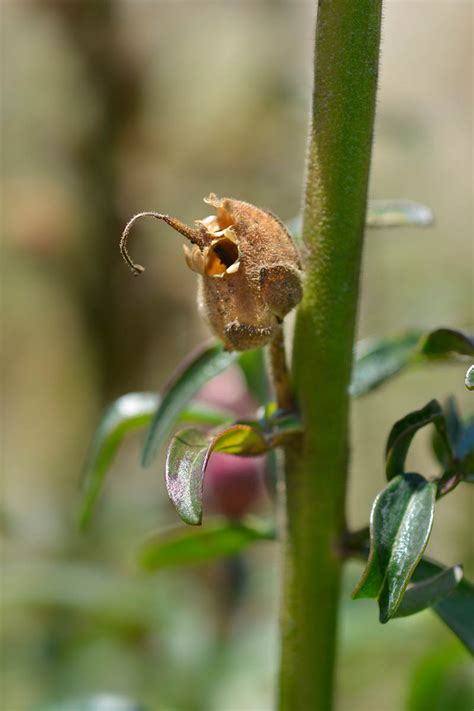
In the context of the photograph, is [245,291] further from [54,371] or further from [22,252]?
[54,371]

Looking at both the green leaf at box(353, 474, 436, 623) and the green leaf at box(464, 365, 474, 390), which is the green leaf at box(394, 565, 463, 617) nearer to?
the green leaf at box(353, 474, 436, 623)

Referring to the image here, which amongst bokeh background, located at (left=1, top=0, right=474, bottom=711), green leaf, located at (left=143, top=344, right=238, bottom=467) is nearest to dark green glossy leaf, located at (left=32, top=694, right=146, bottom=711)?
green leaf, located at (left=143, top=344, right=238, bottom=467)

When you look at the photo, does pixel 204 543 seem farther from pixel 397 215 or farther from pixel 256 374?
pixel 397 215

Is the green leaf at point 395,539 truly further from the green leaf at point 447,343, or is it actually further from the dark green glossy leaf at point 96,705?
the dark green glossy leaf at point 96,705

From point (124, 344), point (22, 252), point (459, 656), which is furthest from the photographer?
point (22, 252)

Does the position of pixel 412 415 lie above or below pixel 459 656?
above

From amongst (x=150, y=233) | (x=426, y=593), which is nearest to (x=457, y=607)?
(x=426, y=593)

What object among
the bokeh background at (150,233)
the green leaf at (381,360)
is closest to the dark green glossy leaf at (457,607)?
the green leaf at (381,360)

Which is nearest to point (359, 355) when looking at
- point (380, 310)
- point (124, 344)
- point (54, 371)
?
point (380, 310)
